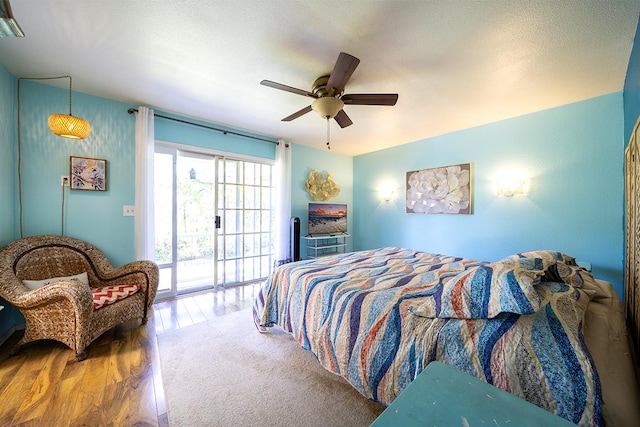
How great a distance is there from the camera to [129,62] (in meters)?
2.05

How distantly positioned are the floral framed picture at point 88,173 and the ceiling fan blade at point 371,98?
2.85 metres

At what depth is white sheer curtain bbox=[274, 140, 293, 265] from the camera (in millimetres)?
4070

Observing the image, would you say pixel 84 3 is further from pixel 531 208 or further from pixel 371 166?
pixel 531 208

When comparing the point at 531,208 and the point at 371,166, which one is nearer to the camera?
the point at 531,208

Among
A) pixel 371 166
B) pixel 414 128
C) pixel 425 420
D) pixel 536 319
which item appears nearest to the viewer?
pixel 425 420

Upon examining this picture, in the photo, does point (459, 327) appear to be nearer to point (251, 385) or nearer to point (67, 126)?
point (251, 385)

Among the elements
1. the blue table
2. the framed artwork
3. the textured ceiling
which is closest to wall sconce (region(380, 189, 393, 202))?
the framed artwork

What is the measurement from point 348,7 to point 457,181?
303cm

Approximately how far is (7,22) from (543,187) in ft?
14.9

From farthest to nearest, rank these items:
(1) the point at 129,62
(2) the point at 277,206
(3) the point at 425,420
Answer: (2) the point at 277,206
(1) the point at 129,62
(3) the point at 425,420

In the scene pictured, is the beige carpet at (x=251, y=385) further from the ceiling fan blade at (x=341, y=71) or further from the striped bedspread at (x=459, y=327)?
the ceiling fan blade at (x=341, y=71)

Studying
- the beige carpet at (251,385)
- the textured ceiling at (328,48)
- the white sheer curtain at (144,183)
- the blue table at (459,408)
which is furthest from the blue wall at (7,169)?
the blue table at (459,408)

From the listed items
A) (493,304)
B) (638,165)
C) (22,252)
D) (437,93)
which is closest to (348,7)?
(437,93)

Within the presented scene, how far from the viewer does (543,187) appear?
290 cm
